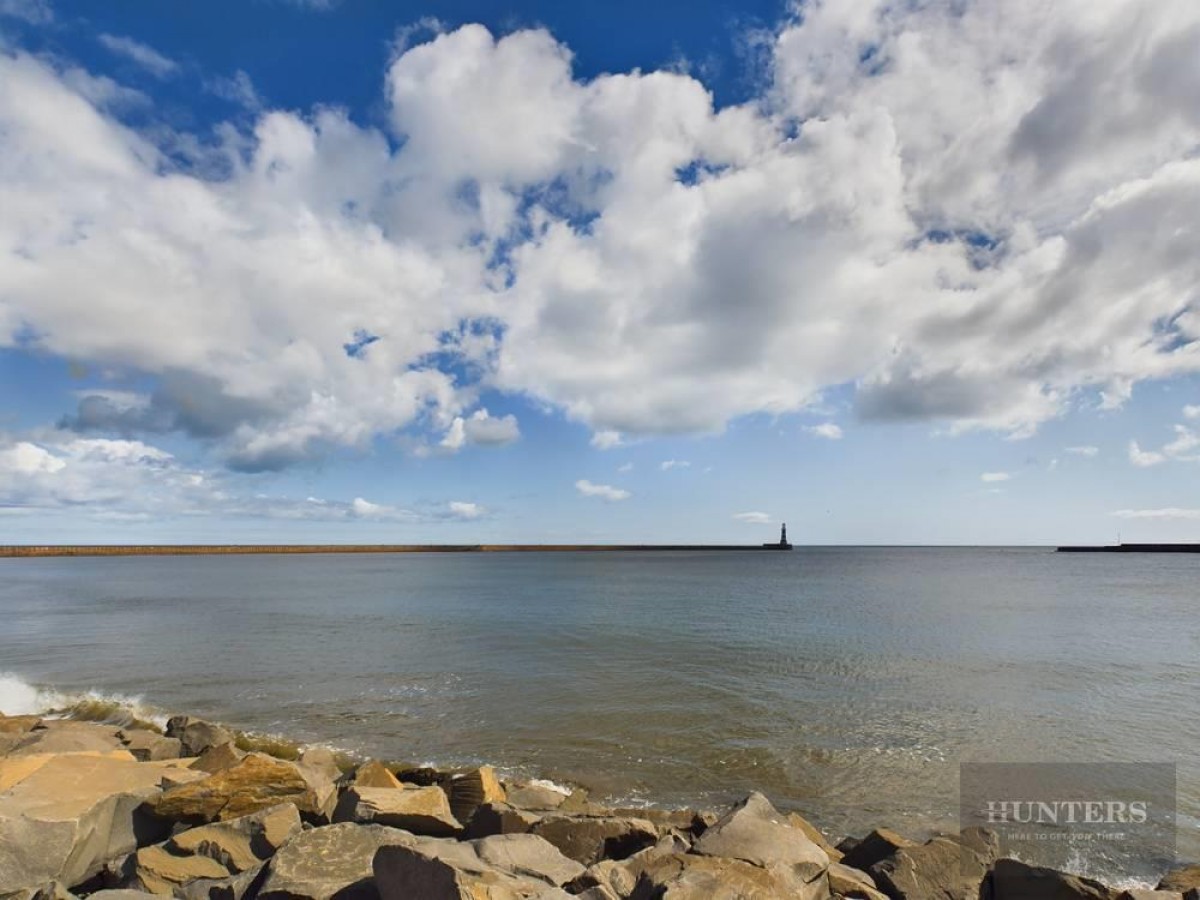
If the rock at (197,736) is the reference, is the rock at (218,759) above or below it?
above

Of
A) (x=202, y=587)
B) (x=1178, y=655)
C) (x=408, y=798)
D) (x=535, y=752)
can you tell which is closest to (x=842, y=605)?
(x=1178, y=655)

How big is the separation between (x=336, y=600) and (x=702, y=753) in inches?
Answer: 1851

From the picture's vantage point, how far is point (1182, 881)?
8.23 meters

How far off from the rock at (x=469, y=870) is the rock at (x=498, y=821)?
1.06 meters

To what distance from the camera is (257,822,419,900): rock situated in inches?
227

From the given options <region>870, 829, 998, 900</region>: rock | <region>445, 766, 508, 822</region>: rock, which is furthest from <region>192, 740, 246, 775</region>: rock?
<region>870, 829, 998, 900</region>: rock

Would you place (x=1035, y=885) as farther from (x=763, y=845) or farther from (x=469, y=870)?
(x=469, y=870)

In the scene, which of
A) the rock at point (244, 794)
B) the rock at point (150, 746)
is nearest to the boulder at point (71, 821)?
the rock at point (244, 794)

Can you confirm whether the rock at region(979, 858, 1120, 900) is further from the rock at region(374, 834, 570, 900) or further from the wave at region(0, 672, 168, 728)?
the wave at region(0, 672, 168, 728)

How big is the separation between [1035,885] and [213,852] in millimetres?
9495

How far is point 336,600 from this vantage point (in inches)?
2121

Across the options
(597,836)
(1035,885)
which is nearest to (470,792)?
(597,836)

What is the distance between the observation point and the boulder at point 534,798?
10383 mm

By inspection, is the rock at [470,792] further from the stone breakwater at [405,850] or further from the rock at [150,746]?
the rock at [150,746]
